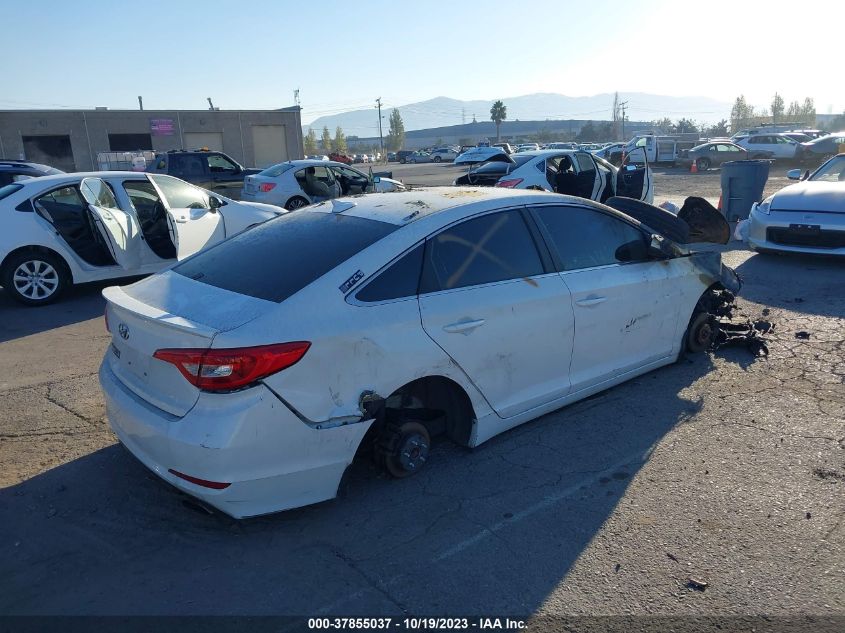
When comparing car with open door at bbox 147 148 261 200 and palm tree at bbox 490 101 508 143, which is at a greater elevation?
palm tree at bbox 490 101 508 143

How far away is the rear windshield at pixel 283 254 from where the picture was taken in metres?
3.35

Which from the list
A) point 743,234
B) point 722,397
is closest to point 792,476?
point 722,397

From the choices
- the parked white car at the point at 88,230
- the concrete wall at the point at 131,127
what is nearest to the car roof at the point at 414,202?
the parked white car at the point at 88,230

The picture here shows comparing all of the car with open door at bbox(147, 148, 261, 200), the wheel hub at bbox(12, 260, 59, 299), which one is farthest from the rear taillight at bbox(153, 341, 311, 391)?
the car with open door at bbox(147, 148, 261, 200)

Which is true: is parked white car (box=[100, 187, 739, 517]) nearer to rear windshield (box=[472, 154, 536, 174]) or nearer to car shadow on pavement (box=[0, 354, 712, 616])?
car shadow on pavement (box=[0, 354, 712, 616])

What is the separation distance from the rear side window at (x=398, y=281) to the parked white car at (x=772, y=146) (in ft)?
117

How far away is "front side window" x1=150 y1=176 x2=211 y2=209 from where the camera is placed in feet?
28.1

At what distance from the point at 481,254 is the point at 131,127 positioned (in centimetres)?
4208

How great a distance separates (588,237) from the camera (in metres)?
4.49

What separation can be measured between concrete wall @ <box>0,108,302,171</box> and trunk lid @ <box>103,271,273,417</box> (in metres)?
39.2

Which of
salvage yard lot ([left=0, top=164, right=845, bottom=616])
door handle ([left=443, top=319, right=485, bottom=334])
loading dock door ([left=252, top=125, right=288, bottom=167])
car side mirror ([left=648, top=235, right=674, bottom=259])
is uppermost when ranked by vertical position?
loading dock door ([left=252, top=125, right=288, bottom=167])

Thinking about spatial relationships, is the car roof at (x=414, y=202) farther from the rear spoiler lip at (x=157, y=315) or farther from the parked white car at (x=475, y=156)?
the parked white car at (x=475, y=156)

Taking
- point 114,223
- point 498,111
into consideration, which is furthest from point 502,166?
point 498,111

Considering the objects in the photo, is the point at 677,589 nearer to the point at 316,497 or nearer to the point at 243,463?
the point at 316,497
